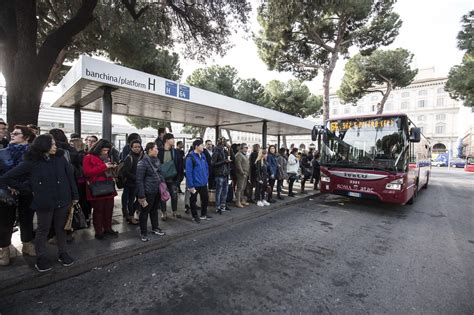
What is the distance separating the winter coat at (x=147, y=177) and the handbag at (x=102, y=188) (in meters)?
0.44

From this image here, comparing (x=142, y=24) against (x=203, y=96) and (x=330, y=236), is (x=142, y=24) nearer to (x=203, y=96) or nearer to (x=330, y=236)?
(x=203, y=96)

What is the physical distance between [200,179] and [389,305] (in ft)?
12.6

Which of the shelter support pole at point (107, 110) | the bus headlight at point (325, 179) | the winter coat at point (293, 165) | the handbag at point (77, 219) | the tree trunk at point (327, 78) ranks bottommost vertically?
the handbag at point (77, 219)

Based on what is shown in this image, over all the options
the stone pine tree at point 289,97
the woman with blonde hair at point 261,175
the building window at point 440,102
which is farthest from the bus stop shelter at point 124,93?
the building window at point 440,102

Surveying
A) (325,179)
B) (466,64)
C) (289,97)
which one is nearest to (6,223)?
(325,179)

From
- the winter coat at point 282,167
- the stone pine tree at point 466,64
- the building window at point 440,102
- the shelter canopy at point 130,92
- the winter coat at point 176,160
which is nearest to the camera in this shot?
the winter coat at point 176,160

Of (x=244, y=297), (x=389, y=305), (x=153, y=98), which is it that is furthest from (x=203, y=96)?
(x=389, y=305)

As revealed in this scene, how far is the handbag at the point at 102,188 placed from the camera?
3.94 metres

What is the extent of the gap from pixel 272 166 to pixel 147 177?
14.5 ft

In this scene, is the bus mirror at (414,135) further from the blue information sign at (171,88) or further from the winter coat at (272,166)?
the blue information sign at (171,88)

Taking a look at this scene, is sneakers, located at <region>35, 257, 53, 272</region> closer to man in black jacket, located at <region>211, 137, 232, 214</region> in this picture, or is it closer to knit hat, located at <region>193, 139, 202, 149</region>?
knit hat, located at <region>193, 139, 202, 149</region>

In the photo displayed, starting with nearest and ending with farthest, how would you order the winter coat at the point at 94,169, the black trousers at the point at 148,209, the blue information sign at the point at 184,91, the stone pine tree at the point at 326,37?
1. the winter coat at the point at 94,169
2. the black trousers at the point at 148,209
3. the blue information sign at the point at 184,91
4. the stone pine tree at the point at 326,37

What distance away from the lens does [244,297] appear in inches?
110

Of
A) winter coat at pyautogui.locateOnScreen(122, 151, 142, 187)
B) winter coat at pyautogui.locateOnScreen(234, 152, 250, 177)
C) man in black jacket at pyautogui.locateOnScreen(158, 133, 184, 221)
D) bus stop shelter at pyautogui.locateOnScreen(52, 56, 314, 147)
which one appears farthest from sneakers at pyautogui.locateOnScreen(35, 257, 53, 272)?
winter coat at pyautogui.locateOnScreen(234, 152, 250, 177)
